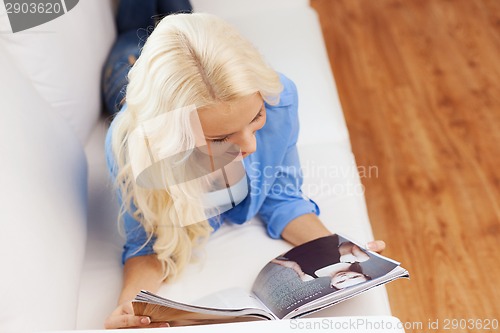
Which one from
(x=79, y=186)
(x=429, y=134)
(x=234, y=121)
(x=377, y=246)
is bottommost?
(x=429, y=134)

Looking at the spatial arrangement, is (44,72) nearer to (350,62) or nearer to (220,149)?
(220,149)

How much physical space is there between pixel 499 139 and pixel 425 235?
1.80ft

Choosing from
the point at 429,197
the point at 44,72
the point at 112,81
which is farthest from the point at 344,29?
the point at 44,72

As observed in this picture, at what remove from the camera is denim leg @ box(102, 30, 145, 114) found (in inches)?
67.6

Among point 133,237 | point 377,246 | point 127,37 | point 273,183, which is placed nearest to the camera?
point 377,246

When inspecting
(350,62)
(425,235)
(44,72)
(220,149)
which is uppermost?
(44,72)

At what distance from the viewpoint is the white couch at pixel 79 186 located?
3.77 feet

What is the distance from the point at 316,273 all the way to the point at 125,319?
35 cm

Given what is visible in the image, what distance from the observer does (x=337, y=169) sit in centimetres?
161

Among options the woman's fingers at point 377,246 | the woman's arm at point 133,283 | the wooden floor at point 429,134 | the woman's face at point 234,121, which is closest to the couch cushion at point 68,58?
the woman's arm at point 133,283

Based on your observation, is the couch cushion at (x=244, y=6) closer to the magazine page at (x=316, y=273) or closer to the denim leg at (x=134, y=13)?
the denim leg at (x=134, y=13)

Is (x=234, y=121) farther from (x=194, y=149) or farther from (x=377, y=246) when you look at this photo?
(x=377, y=246)

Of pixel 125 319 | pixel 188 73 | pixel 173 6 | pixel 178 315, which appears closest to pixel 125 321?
pixel 125 319

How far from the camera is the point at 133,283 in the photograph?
1334 mm
